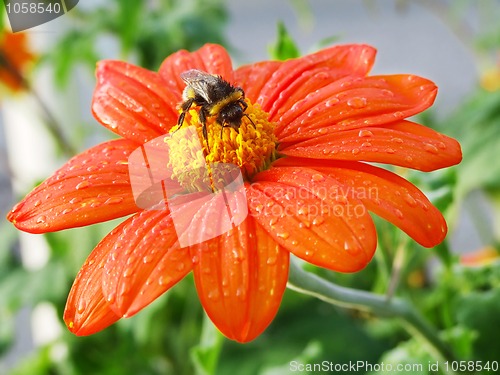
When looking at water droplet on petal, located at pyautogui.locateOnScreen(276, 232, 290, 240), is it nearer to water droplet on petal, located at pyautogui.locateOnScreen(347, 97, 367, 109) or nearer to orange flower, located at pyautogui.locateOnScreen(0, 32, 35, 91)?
water droplet on petal, located at pyautogui.locateOnScreen(347, 97, 367, 109)

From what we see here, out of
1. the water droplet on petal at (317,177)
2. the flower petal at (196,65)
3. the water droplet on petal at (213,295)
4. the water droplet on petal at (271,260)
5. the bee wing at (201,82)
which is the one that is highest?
the bee wing at (201,82)

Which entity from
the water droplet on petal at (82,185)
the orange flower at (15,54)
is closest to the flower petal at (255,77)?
the water droplet on petal at (82,185)

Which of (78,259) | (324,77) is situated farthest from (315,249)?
(78,259)

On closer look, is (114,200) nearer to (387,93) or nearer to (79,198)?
(79,198)

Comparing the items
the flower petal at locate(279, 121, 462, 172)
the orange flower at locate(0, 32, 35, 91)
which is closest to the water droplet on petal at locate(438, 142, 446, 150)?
the flower petal at locate(279, 121, 462, 172)

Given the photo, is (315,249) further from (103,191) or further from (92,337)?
(92,337)

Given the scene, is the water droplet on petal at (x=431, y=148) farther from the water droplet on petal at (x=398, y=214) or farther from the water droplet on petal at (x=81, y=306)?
the water droplet on petal at (x=81, y=306)

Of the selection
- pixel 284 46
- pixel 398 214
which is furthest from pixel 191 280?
Result: pixel 398 214
